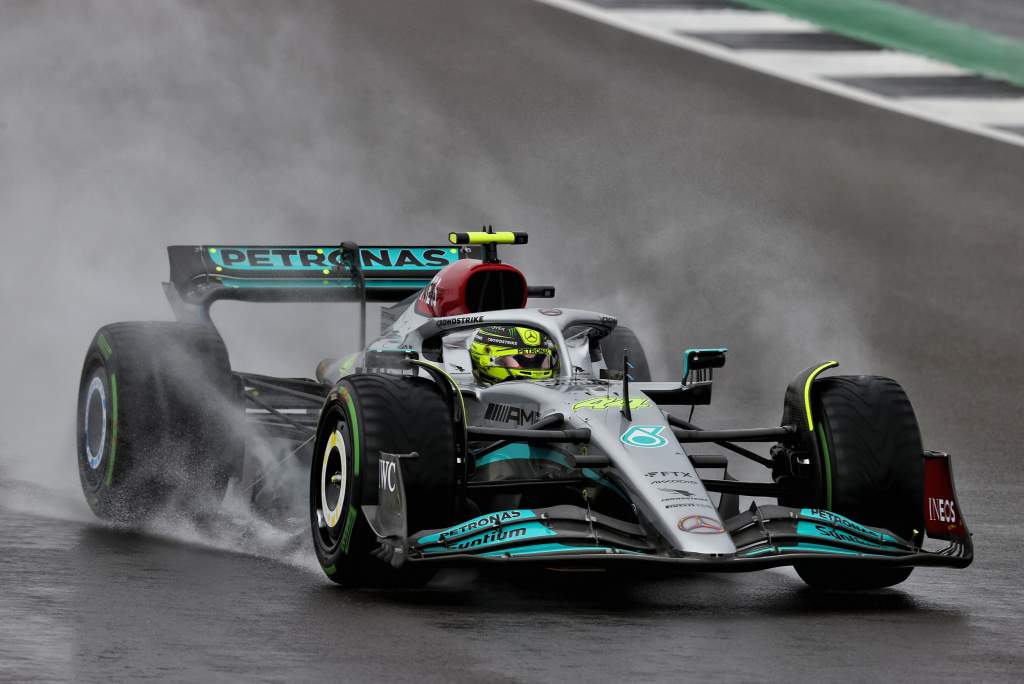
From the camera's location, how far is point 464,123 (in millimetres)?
22641

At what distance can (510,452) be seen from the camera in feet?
31.8

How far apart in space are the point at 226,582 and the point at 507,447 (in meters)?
1.55

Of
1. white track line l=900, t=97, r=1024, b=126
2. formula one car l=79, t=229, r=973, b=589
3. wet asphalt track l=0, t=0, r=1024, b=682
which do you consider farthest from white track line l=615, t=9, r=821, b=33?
formula one car l=79, t=229, r=973, b=589

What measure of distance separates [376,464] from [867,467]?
2380mm

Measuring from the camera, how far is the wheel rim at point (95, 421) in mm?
11555

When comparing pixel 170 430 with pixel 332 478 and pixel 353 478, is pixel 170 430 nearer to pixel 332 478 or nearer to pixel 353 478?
pixel 332 478

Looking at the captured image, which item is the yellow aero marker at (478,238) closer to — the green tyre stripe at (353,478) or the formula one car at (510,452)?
the formula one car at (510,452)

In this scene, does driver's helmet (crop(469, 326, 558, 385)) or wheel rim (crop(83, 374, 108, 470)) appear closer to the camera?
driver's helmet (crop(469, 326, 558, 385))

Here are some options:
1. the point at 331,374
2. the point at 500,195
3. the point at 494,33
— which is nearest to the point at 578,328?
the point at 331,374

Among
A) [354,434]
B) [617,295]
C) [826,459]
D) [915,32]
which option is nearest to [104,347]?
[354,434]

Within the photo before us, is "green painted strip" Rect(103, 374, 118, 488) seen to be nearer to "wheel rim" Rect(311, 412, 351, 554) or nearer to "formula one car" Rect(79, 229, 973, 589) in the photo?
"formula one car" Rect(79, 229, 973, 589)

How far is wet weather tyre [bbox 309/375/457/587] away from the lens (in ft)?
29.2

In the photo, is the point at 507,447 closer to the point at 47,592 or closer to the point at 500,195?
the point at 47,592

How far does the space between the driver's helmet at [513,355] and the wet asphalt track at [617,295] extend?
1.30m
